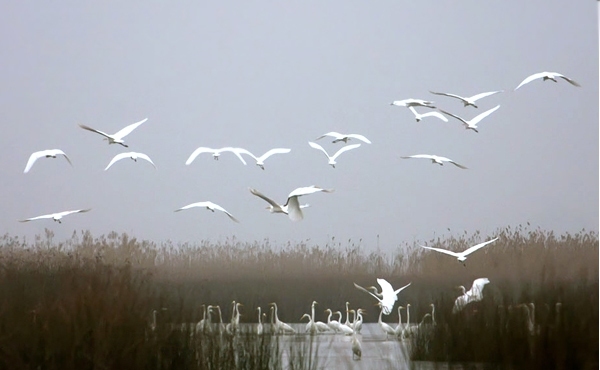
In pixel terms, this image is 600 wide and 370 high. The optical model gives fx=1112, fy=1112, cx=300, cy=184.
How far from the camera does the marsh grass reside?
20.9 ft

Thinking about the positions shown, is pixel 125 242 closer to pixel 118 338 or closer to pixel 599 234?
pixel 118 338

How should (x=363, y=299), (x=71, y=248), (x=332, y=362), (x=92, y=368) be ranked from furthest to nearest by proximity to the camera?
(x=363, y=299), (x=71, y=248), (x=332, y=362), (x=92, y=368)

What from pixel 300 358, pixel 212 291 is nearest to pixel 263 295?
pixel 212 291

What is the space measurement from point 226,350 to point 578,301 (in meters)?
2.39

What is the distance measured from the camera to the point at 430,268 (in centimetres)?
991

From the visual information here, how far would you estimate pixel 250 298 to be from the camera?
9.38 metres

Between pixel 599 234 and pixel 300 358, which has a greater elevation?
pixel 599 234

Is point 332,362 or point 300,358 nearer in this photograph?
point 300,358

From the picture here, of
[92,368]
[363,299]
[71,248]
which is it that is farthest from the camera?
[363,299]

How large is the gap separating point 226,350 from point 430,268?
12.7 ft

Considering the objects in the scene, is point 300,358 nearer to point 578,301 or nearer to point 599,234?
point 578,301

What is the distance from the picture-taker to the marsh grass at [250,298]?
6.38 m

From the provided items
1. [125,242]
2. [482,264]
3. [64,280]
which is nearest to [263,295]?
[125,242]

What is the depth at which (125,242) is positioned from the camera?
952 centimetres
